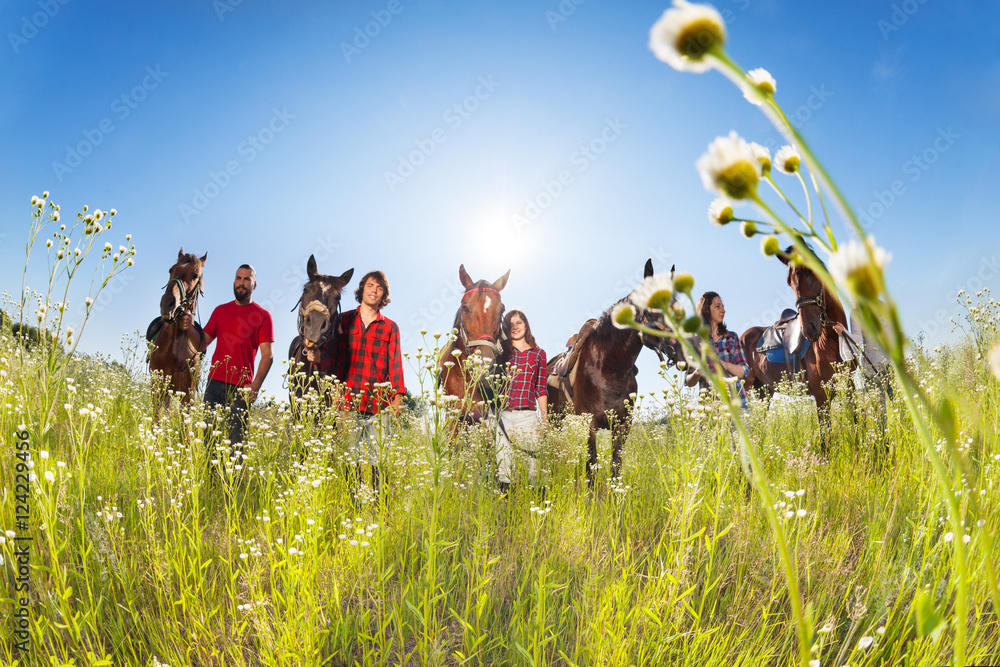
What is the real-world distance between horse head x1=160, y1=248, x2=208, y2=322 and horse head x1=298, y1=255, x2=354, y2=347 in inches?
58.9

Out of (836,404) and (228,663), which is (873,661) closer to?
(228,663)

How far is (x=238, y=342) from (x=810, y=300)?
6.50 meters

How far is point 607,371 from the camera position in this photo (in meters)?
6.20

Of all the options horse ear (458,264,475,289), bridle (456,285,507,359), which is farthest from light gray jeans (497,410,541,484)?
horse ear (458,264,475,289)

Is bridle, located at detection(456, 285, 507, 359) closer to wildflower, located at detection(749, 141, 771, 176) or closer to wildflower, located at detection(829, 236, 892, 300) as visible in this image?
→ wildflower, located at detection(749, 141, 771, 176)

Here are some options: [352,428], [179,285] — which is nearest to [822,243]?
[352,428]

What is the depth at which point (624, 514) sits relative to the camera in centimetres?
350

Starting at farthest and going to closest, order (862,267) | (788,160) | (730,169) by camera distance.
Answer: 1. (788,160)
2. (730,169)
3. (862,267)

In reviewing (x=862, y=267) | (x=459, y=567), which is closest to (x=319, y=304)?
(x=459, y=567)

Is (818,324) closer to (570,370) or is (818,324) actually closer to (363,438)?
(570,370)

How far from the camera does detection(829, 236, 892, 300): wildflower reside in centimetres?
57

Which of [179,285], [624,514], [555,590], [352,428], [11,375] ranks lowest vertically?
[555,590]

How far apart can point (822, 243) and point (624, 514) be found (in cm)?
308

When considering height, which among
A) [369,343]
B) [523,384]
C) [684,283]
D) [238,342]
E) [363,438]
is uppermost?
[238,342]
